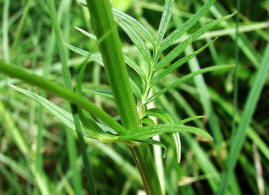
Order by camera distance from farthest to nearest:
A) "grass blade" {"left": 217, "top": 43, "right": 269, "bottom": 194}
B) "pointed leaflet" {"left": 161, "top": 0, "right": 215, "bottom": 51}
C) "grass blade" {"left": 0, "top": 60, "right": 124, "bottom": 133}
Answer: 1. "grass blade" {"left": 217, "top": 43, "right": 269, "bottom": 194}
2. "pointed leaflet" {"left": 161, "top": 0, "right": 215, "bottom": 51}
3. "grass blade" {"left": 0, "top": 60, "right": 124, "bottom": 133}

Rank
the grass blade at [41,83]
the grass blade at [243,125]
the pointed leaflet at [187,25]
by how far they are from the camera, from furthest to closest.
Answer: the grass blade at [243,125] → the pointed leaflet at [187,25] → the grass blade at [41,83]

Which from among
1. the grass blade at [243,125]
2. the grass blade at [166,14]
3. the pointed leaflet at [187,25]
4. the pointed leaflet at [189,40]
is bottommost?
the grass blade at [243,125]

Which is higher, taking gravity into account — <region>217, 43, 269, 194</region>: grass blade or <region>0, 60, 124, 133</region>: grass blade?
<region>0, 60, 124, 133</region>: grass blade

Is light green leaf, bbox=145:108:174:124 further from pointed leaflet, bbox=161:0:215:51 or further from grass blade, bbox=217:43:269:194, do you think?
grass blade, bbox=217:43:269:194

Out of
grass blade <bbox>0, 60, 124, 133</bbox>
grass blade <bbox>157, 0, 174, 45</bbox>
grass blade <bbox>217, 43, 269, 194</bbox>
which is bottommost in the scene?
grass blade <bbox>217, 43, 269, 194</bbox>

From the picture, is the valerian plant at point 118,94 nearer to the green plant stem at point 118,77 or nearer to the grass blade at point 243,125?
the green plant stem at point 118,77

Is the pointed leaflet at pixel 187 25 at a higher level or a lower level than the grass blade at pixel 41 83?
higher

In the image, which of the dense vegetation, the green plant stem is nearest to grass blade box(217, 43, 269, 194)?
the dense vegetation

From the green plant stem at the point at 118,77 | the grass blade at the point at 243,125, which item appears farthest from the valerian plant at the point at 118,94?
the grass blade at the point at 243,125

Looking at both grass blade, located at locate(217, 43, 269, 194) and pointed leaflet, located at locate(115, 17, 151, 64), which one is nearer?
pointed leaflet, located at locate(115, 17, 151, 64)

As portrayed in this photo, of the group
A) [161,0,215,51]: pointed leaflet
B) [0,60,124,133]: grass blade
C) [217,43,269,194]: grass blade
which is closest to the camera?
[0,60,124,133]: grass blade
